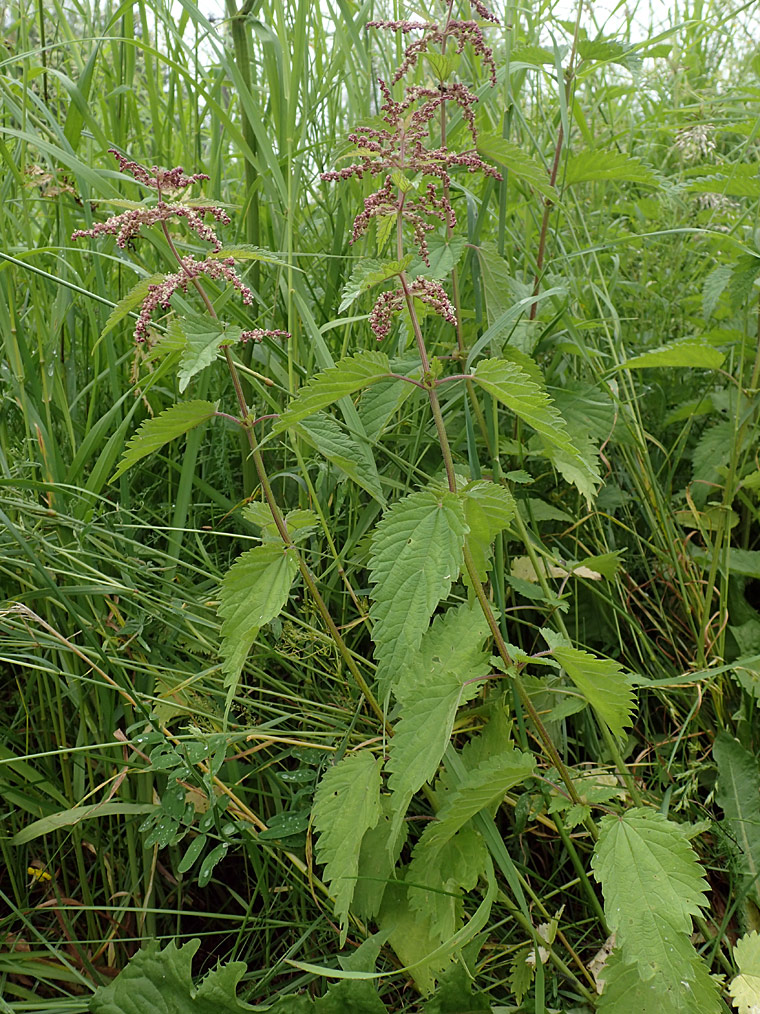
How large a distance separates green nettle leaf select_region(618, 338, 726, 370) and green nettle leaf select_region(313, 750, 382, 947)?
0.98 m

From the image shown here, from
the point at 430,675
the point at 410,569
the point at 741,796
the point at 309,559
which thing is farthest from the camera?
the point at 309,559

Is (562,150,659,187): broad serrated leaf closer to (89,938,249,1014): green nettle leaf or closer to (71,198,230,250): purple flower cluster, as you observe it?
(71,198,230,250): purple flower cluster

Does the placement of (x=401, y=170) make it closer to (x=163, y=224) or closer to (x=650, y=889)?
(x=163, y=224)

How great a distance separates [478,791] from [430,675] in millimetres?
185

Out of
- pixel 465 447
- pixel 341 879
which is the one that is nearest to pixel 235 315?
pixel 465 447

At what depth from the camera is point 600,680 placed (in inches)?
45.1

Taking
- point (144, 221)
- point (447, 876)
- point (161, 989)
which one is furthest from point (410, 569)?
point (161, 989)

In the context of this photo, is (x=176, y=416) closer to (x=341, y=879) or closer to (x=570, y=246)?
(x=341, y=879)

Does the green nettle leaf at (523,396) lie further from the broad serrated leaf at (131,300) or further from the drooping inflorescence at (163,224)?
the broad serrated leaf at (131,300)

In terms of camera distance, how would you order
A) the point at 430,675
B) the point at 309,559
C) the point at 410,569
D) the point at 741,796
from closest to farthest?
1. the point at 410,569
2. the point at 430,675
3. the point at 741,796
4. the point at 309,559

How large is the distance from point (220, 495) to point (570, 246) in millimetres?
1140

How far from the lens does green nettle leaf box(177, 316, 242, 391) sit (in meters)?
1.03

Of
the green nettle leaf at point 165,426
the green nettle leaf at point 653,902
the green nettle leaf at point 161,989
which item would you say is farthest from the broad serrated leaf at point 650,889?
the green nettle leaf at point 165,426

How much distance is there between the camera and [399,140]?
1192 millimetres
